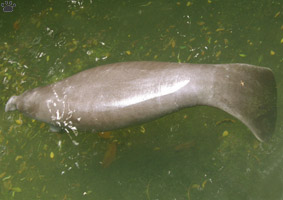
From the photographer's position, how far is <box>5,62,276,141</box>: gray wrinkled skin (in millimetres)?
1957

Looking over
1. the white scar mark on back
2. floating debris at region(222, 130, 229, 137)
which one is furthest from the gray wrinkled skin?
floating debris at region(222, 130, 229, 137)

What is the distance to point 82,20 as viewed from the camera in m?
3.06

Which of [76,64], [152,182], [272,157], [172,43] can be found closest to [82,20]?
[76,64]

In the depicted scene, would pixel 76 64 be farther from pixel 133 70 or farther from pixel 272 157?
pixel 272 157

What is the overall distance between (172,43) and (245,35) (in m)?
0.62

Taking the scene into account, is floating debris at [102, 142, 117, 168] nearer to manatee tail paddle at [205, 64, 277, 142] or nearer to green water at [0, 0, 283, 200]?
green water at [0, 0, 283, 200]

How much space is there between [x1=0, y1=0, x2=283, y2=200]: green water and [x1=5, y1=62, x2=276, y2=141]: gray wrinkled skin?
562mm

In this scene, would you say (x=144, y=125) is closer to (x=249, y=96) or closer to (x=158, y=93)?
(x=158, y=93)

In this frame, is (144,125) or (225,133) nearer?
(225,133)

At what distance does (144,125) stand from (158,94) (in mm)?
848

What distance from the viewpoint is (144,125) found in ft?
9.22

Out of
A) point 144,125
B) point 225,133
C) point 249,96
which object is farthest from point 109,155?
point 249,96

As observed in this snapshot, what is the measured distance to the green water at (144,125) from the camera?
8.70 feet

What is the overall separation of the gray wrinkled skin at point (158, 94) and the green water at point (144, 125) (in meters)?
0.56
